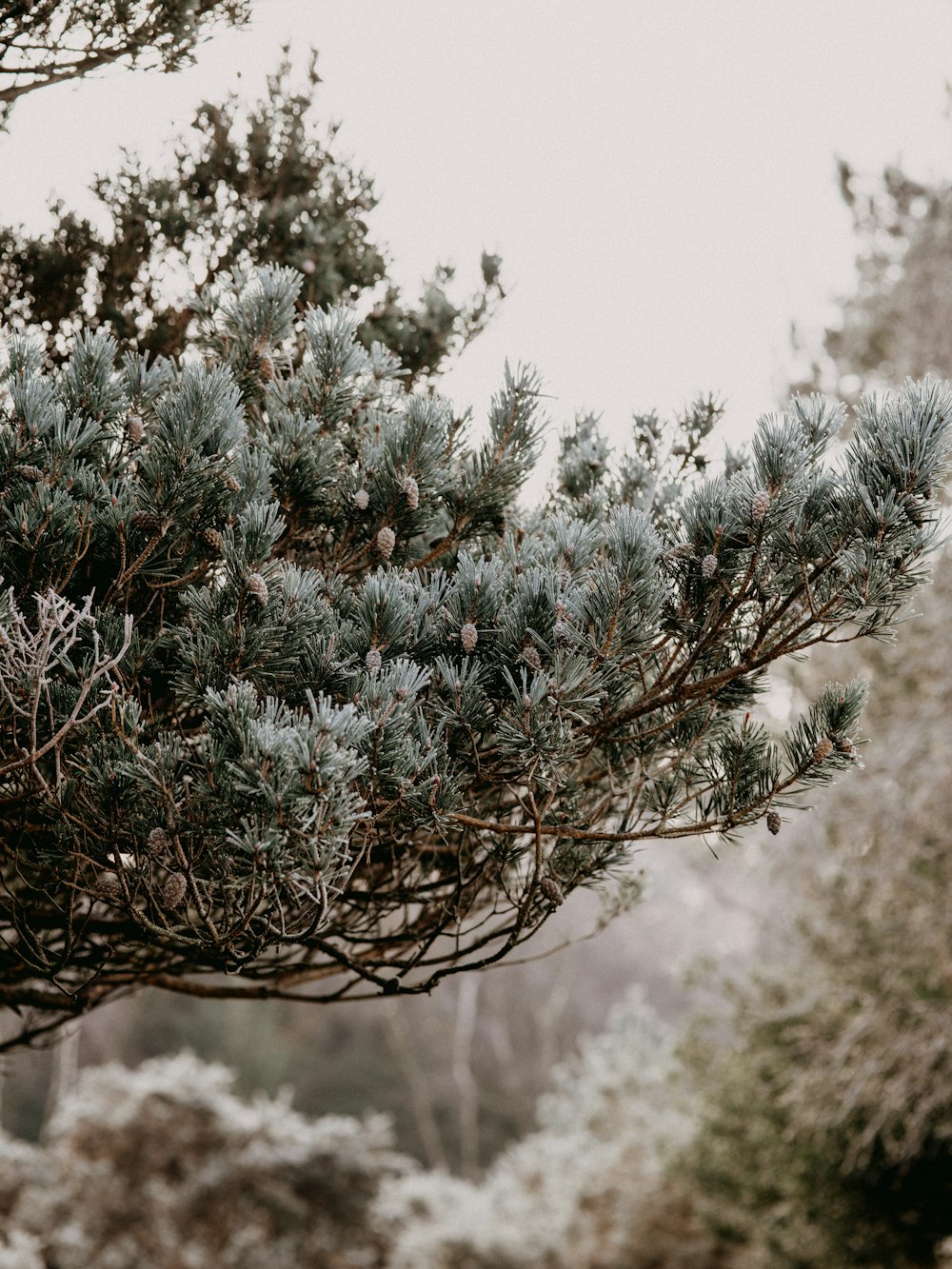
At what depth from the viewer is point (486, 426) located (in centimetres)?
187

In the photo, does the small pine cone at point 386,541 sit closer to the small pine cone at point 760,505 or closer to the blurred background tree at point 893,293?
the small pine cone at point 760,505

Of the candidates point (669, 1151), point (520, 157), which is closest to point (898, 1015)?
point (669, 1151)

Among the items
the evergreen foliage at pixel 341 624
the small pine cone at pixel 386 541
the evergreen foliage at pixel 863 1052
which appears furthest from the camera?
the evergreen foliage at pixel 863 1052

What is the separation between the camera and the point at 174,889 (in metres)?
1.55

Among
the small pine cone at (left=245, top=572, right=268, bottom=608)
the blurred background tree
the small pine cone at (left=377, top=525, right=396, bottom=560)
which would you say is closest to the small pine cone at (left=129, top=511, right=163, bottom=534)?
the small pine cone at (left=245, top=572, right=268, bottom=608)

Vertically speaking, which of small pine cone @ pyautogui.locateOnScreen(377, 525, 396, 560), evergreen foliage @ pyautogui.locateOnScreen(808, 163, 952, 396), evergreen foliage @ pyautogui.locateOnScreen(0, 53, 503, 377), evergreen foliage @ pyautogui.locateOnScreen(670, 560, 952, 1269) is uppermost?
evergreen foliage @ pyautogui.locateOnScreen(808, 163, 952, 396)

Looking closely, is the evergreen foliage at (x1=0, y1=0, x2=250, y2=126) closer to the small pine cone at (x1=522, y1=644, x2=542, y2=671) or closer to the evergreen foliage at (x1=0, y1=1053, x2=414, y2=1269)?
the small pine cone at (x1=522, y1=644, x2=542, y2=671)

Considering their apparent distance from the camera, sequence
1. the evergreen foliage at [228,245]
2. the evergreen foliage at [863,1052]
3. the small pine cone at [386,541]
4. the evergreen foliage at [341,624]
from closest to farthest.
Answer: the evergreen foliage at [341,624] → the small pine cone at [386,541] → the evergreen foliage at [228,245] → the evergreen foliage at [863,1052]

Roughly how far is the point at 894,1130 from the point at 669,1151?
2.15 metres

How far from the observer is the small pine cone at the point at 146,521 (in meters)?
1.61

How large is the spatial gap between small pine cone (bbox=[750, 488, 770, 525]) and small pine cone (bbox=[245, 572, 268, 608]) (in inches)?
30.7

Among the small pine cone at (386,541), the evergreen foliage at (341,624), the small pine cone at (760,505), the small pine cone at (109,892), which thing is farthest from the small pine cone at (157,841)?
the small pine cone at (760,505)

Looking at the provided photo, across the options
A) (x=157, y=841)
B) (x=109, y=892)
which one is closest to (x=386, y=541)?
(x=157, y=841)

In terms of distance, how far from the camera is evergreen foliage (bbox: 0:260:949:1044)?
152cm
